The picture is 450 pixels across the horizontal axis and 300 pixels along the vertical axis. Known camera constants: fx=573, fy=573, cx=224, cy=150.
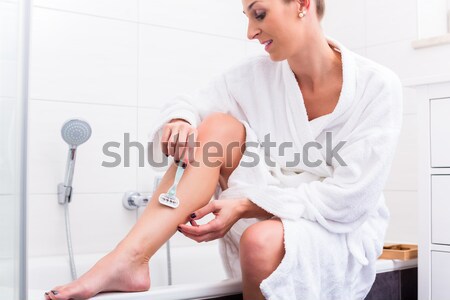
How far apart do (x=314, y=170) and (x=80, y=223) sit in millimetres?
867

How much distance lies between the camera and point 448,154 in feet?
5.02

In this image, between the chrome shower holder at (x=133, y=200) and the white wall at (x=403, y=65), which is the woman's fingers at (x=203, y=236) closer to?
the chrome shower holder at (x=133, y=200)

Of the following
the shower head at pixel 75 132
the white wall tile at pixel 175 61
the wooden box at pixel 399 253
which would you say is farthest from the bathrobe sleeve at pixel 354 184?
the white wall tile at pixel 175 61

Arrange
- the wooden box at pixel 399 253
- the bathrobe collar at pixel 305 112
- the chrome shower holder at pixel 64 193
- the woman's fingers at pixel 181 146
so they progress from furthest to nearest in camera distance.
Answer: the chrome shower holder at pixel 64 193, the wooden box at pixel 399 253, the bathrobe collar at pixel 305 112, the woman's fingers at pixel 181 146

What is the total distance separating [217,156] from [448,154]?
2.18 feet

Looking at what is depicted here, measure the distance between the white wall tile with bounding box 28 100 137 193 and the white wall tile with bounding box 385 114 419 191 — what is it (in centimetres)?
98

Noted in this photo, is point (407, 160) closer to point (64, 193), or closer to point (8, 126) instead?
point (64, 193)

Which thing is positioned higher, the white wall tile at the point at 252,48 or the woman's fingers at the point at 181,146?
the white wall tile at the point at 252,48

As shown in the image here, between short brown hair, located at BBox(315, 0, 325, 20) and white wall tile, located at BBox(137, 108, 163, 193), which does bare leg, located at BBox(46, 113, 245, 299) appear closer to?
short brown hair, located at BBox(315, 0, 325, 20)

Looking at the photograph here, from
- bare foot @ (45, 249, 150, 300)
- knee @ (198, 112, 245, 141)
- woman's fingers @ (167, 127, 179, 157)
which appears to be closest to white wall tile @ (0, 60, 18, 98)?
bare foot @ (45, 249, 150, 300)

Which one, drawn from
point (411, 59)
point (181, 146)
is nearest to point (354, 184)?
point (181, 146)

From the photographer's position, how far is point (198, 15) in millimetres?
2170

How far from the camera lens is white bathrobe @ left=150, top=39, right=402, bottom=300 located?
1155 millimetres

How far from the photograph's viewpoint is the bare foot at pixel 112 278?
990 millimetres
